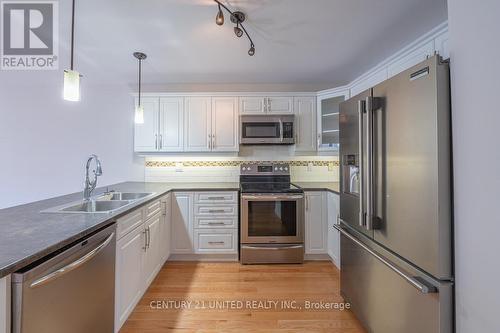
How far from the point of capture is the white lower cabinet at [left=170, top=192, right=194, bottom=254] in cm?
299

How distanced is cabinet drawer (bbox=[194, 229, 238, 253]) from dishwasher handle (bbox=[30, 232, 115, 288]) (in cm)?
158

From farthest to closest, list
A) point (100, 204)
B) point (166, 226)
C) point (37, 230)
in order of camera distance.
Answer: point (166, 226), point (100, 204), point (37, 230)

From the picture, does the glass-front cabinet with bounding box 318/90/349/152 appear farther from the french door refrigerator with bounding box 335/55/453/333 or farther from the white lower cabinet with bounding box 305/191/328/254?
the french door refrigerator with bounding box 335/55/453/333

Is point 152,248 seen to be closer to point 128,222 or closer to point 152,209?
point 152,209

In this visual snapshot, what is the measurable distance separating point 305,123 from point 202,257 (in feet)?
7.18

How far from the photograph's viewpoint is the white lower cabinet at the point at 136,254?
5.43 feet

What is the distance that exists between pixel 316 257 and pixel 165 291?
1.79m

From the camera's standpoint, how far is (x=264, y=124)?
10.8 ft

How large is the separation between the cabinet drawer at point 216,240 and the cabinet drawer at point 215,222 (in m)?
0.06

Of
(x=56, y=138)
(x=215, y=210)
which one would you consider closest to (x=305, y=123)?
(x=215, y=210)

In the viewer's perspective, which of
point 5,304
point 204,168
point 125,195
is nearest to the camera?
point 5,304

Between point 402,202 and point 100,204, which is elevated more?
point 402,202

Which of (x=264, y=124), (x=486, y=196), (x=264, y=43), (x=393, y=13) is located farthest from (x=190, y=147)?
(x=486, y=196)

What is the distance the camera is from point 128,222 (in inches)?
70.0
